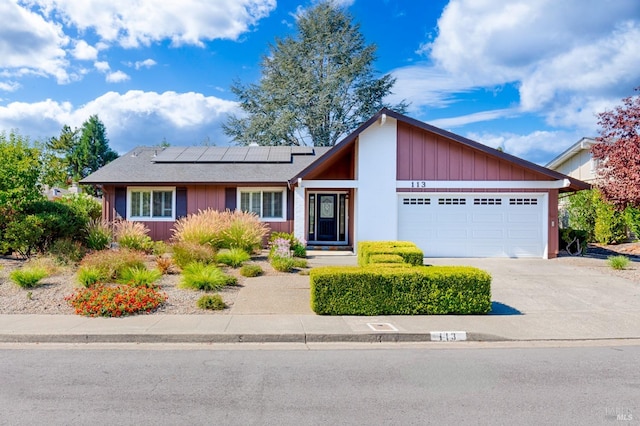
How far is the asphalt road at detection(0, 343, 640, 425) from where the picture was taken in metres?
3.98

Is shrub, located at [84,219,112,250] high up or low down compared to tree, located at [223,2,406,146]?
down

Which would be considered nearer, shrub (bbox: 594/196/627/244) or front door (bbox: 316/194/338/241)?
Result: front door (bbox: 316/194/338/241)

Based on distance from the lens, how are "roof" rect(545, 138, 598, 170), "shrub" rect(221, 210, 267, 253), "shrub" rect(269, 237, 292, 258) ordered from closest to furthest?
"shrub" rect(269, 237, 292, 258) → "shrub" rect(221, 210, 267, 253) → "roof" rect(545, 138, 598, 170)

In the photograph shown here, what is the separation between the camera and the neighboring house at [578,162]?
24516mm

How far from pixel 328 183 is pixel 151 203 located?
26.3 ft

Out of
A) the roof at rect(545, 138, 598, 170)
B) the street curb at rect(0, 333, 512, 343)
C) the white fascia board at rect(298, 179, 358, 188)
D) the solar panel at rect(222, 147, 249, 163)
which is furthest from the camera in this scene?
the roof at rect(545, 138, 598, 170)

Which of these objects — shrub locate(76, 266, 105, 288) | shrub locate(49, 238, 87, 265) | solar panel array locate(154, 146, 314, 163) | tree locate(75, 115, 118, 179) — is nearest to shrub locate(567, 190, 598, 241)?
solar panel array locate(154, 146, 314, 163)

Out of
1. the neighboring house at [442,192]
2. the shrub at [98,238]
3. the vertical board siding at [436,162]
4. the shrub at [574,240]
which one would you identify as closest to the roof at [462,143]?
the neighboring house at [442,192]

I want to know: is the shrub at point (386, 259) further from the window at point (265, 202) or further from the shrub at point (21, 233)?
the shrub at point (21, 233)

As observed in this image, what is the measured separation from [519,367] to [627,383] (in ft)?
3.71

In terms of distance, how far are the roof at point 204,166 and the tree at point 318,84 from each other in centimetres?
1136

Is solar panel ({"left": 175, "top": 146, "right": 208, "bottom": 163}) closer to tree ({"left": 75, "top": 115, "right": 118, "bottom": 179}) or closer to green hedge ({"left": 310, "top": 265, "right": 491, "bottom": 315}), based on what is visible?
green hedge ({"left": 310, "top": 265, "right": 491, "bottom": 315})

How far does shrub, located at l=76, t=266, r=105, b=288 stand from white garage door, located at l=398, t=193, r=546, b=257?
989 centimetres

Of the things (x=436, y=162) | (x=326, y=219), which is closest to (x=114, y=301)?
(x=436, y=162)
